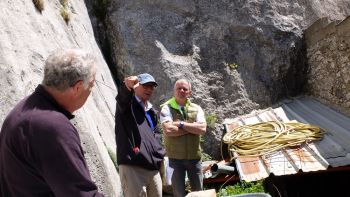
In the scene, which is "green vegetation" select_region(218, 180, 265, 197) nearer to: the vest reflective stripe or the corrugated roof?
the corrugated roof

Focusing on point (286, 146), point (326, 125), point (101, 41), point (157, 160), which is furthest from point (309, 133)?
point (101, 41)

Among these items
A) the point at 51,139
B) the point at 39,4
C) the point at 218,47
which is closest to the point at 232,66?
the point at 218,47

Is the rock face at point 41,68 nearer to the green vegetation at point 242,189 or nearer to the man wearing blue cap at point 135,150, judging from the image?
the man wearing blue cap at point 135,150

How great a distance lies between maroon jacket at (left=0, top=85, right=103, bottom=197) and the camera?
2041mm

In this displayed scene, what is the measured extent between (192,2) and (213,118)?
3305 mm

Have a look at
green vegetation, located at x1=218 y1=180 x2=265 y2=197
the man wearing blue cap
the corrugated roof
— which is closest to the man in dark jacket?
the man wearing blue cap

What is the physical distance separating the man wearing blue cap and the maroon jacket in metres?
2.25

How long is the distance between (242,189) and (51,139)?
18.0 ft

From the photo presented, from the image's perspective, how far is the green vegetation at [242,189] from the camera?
689 cm

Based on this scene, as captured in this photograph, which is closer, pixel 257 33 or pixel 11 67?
pixel 11 67

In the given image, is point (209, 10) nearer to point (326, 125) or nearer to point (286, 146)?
point (326, 125)

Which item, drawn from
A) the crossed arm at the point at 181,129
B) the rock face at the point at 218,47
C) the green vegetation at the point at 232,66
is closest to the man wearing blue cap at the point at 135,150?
the crossed arm at the point at 181,129

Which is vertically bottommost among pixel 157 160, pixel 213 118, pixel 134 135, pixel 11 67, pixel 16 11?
pixel 213 118

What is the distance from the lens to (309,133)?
266 inches
